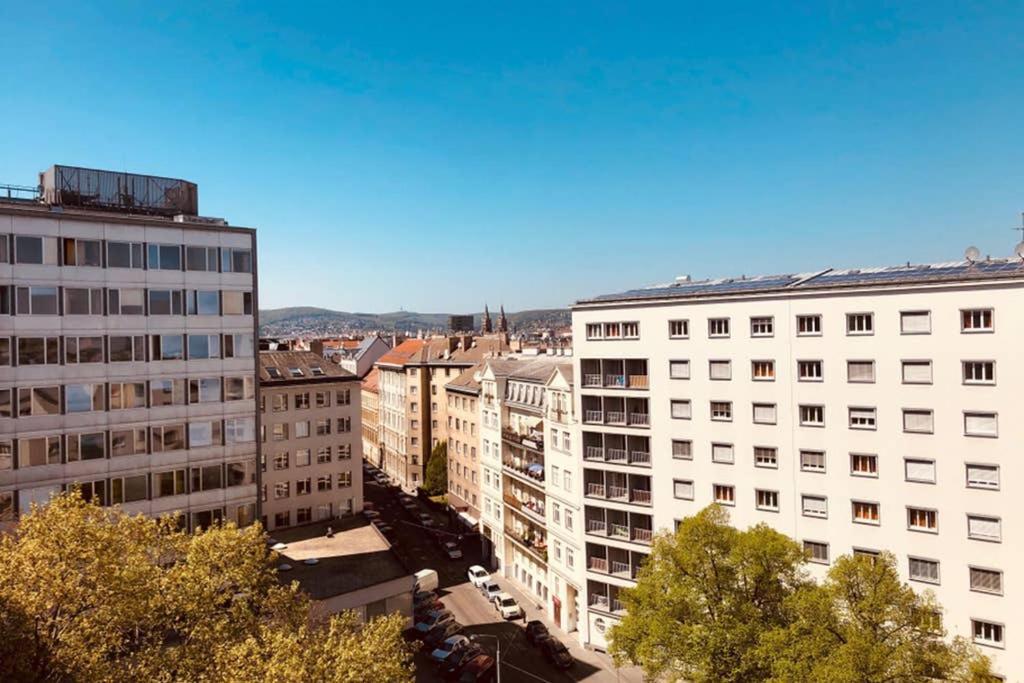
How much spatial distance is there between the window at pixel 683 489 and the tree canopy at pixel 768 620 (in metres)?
12.7

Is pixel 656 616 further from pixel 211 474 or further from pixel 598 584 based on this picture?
pixel 211 474

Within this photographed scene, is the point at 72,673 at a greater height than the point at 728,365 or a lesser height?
lesser

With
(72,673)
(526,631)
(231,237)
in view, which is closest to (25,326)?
(231,237)

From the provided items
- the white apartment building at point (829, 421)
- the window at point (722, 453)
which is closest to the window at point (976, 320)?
the white apartment building at point (829, 421)

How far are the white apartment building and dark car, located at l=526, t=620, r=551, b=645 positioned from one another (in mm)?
3848

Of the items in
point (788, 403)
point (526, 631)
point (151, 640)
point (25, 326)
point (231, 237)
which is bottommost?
point (526, 631)

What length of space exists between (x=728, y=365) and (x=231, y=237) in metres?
37.1

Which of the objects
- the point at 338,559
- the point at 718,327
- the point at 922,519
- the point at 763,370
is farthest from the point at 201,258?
the point at 922,519

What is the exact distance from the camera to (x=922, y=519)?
39156 millimetres

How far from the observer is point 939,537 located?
126 feet

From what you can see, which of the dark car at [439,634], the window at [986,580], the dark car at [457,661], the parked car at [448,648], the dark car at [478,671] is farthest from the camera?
the dark car at [439,634]

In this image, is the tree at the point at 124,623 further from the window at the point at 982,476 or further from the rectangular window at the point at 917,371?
the window at the point at 982,476

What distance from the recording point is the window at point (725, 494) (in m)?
46.9

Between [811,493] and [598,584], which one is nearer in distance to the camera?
[811,493]
